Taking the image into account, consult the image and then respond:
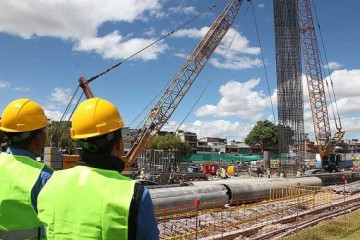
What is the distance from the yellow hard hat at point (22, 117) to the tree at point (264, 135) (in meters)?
82.7

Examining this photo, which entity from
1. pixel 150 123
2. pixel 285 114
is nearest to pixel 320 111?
pixel 285 114

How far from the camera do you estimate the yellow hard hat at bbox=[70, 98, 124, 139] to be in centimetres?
198

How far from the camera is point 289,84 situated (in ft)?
138

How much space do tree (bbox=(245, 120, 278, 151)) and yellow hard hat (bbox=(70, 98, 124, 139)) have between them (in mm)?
83404

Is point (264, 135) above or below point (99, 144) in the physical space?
above

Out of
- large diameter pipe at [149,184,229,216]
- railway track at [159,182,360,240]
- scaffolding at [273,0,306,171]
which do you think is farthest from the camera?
scaffolding at [273,0,306,171]

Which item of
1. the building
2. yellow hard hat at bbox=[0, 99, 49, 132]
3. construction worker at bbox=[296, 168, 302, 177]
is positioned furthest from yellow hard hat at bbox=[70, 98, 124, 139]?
the building

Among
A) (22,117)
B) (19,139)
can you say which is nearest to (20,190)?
(19,139)

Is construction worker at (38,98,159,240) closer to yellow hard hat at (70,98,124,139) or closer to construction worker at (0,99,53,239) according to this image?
yellow hard hat at (70,98,124,139)

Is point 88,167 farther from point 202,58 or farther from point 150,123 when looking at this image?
point 202,58

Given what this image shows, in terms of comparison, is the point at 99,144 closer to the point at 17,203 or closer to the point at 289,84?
the point at 17,203

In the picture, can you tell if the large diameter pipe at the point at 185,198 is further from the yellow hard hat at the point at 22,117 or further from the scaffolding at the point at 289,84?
the scaffolding at the point at 289,84

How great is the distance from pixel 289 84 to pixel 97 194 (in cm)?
4221

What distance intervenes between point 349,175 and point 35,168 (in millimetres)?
34816
